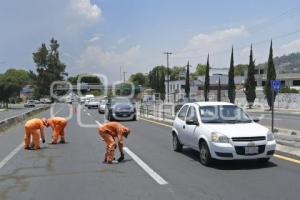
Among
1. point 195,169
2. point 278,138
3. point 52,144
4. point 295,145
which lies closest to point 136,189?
point 195,169

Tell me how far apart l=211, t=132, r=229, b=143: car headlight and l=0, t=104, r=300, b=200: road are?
0.62 metres

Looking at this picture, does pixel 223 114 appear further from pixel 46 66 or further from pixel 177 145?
pixel 46 66

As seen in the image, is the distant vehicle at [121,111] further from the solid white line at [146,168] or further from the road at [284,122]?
the solid white line at [146,168]

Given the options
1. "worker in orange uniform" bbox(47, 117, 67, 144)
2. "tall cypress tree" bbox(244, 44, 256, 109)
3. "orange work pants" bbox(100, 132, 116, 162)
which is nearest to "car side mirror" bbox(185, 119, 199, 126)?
"orange work pants" bbox(100, 132, 116, 162)

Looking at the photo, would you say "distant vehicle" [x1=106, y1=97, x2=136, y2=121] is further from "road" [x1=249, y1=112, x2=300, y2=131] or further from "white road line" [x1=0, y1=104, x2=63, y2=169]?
"white road line" [x1=0, y1=104, x2=63, y2=169]

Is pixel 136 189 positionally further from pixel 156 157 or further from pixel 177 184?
pixel 156 157

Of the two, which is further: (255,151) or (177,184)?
(255,151)

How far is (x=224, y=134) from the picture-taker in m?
10.7

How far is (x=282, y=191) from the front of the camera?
324 inches

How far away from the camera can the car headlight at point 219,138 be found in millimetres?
10711

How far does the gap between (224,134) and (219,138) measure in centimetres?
15

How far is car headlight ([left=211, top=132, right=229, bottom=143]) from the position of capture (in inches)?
→ 422

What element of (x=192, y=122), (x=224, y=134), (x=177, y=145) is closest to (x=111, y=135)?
(x=192, y=122)

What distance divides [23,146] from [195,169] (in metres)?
8.09
